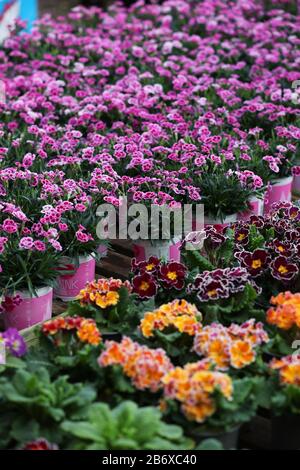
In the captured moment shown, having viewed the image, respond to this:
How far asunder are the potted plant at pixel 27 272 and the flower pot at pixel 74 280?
15 centimetres

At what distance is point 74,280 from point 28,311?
Result: 287mm

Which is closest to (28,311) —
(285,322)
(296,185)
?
(285,322)

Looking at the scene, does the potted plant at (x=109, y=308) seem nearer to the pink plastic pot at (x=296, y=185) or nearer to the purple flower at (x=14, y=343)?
the purple flower at (x=14, y=343)

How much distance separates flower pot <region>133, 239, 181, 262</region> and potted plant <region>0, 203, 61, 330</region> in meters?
0.45

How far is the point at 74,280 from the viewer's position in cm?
297

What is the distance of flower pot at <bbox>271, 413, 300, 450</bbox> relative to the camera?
2088 mm

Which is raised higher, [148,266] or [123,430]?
[148,266]

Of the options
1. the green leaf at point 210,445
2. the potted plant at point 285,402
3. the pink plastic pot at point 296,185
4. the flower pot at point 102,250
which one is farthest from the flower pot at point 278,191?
the green leaf at point 210,445

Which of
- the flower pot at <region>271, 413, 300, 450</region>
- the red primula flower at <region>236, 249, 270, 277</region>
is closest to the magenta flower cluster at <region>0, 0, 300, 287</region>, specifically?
the red primula flower at <region>236, 249, 270, 277</region>

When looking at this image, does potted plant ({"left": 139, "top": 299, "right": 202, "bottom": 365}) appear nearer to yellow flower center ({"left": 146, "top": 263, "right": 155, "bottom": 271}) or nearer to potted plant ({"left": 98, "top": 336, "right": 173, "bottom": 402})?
potted plant ({"left": 98, "top": 336, "right": 173, "bottom": 402})

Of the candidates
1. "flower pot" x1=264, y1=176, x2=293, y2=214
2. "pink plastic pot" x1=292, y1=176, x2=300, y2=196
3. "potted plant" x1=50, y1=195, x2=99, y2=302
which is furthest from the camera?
"pink plastic pot" x1=292, y1=176, x2=300, y2=196

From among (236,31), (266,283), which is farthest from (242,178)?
(236,31)

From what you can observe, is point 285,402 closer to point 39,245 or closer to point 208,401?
point 208,401

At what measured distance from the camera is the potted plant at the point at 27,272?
8.84ft
